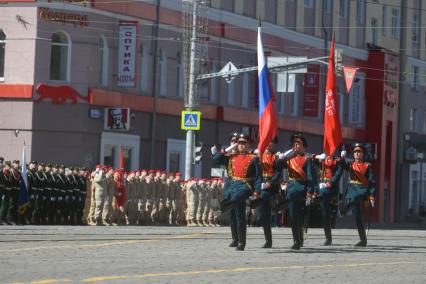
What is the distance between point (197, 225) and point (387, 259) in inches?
786

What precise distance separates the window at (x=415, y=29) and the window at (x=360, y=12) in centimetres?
683

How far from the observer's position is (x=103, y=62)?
48.3 m

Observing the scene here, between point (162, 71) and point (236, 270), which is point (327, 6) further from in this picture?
point (236, 270)

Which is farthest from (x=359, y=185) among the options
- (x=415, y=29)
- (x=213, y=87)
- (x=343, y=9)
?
(x=415, y=29)

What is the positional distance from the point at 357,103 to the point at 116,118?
86.7ft

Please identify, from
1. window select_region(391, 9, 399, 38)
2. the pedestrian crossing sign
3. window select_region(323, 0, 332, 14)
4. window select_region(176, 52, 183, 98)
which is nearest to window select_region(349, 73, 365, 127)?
window select_region(323, 0, 332, 14)

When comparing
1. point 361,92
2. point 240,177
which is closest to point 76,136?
point 240,177

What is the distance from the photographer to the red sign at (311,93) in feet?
207

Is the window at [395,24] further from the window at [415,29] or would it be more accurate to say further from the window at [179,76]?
the window at [179,76]

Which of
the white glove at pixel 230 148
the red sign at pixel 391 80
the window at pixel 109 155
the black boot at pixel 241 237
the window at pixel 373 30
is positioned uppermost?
the window at pixel 373 30

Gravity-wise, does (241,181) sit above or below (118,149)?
below

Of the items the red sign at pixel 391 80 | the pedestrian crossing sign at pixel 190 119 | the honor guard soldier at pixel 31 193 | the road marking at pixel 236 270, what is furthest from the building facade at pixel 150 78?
the road marking at pixel 236 270

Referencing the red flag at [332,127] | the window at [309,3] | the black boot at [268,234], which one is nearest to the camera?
the black boot at [268,234]

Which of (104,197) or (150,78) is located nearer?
(104,197)
